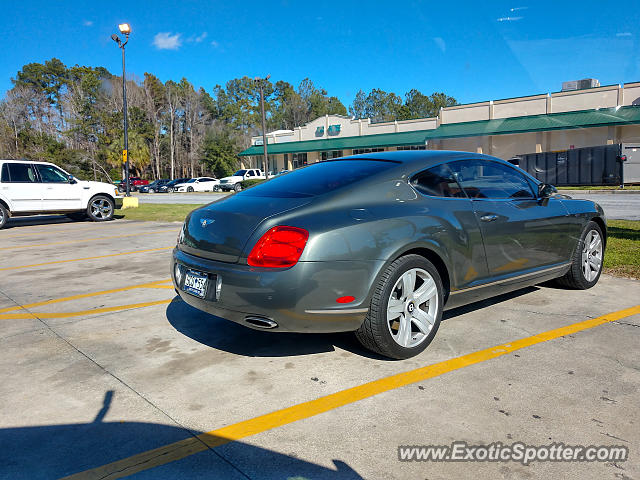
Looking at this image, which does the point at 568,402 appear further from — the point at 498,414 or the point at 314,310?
the point at 314,310

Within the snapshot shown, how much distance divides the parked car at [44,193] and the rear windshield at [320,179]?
11.9 metres

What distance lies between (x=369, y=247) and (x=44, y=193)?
13.4 m

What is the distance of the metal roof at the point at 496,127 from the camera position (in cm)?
3480

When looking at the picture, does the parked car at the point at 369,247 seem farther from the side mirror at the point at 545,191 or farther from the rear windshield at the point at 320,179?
the side mirror at the point at 545,191

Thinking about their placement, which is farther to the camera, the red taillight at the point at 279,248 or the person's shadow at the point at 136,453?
the red taillight at the point at 279,248

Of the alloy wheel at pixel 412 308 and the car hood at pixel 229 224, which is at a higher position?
the car hood at pixel 229 224

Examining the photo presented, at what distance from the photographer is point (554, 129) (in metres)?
36.9

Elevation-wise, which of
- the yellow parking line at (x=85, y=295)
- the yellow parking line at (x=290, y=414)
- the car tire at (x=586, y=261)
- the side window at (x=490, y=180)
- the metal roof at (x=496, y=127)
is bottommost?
the yellow parking line at (x=290, y=414)

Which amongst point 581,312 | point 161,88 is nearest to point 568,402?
point 581,312

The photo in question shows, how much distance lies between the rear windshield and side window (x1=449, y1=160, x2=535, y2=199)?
0.69 metres

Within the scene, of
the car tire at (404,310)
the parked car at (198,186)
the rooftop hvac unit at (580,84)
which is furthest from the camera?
the parked car at (198,186)

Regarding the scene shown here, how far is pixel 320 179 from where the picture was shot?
4.16 m

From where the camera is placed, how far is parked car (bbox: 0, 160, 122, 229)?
45.3 ft

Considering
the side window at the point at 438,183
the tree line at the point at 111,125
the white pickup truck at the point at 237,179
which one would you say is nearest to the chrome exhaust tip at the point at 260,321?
the side window at the point at 438,183
